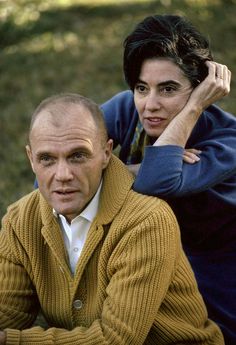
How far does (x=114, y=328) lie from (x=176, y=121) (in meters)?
0.95

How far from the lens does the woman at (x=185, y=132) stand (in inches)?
128

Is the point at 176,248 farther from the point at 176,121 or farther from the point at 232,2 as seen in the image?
the point at 232,2

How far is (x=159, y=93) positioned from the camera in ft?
11.1

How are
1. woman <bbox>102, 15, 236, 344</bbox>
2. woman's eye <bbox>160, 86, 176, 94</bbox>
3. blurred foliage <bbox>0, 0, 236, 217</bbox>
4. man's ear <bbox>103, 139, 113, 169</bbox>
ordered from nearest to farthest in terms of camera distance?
man's ear <bbox>103, 139, 113, 169</bbox> < woman <bbox>102, 15, 236, 344</bbox> < woman's eye <bbox>160, 86, 176, 94</bbox> < blurred foliage <bbox>0, 0, 236, 217</bbox>

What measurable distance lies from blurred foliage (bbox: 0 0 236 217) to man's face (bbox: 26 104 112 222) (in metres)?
3.01

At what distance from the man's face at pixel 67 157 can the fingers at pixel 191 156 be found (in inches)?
17.2

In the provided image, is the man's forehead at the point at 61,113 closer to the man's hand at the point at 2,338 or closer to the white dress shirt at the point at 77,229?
the white dress shirt at the point at 77,229

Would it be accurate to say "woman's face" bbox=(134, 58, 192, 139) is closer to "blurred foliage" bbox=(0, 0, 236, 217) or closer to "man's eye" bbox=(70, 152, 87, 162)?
"man's eye" bbox=(70, 152, 87, 162)

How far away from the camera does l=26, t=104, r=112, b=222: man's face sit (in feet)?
9.68

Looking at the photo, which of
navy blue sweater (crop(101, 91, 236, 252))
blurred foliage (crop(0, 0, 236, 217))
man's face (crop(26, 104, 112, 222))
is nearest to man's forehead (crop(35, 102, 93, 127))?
man's face (crop(26, 104, 112, 222))

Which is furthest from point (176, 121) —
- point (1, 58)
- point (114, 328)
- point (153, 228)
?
point (1, 58)

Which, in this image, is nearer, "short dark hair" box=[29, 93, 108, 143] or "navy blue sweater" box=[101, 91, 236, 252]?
"short dark hair" box=[29, 93, 108, 143]

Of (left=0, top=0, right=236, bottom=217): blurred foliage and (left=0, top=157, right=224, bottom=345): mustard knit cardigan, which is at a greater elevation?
(left=0, top=0, right=236, bottom=217): blurred foliage

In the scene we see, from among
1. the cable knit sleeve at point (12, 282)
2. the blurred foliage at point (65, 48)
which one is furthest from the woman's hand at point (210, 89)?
the blurred foliage at point (65, 48)
